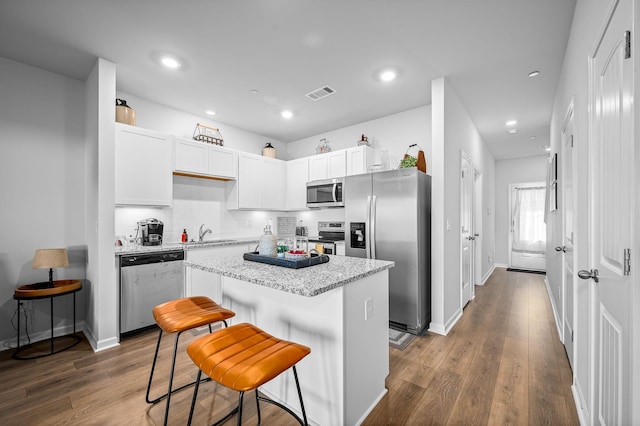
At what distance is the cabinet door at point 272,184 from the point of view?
4704 millimetres

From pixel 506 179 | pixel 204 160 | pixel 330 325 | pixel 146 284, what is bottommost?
pixel 146 284

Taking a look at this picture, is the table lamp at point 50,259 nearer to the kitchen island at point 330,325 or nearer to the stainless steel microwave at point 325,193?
the kitchen island at point 330,325

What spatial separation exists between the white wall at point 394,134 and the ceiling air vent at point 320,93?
3.76 ft

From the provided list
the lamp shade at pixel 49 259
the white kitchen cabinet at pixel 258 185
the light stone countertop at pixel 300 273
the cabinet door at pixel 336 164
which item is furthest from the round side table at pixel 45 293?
the cabinet door at pixel 336 164

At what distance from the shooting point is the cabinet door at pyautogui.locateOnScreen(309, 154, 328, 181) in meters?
4.52

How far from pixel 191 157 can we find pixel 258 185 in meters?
1.17

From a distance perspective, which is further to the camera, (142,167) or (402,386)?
(142,167)

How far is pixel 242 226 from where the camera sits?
4.72m

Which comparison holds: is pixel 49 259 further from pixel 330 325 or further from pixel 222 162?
pixel 330 325

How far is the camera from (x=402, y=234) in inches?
122

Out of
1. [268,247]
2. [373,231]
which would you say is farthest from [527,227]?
[268,247]

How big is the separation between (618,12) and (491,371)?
94.3 inches

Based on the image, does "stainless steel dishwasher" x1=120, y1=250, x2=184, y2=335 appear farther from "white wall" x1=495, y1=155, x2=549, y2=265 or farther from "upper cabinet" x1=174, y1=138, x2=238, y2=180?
"white wall" x1=495, y1=155, x2=549, y2=265

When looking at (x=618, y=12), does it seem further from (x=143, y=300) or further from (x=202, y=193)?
(x=202, y=193)
